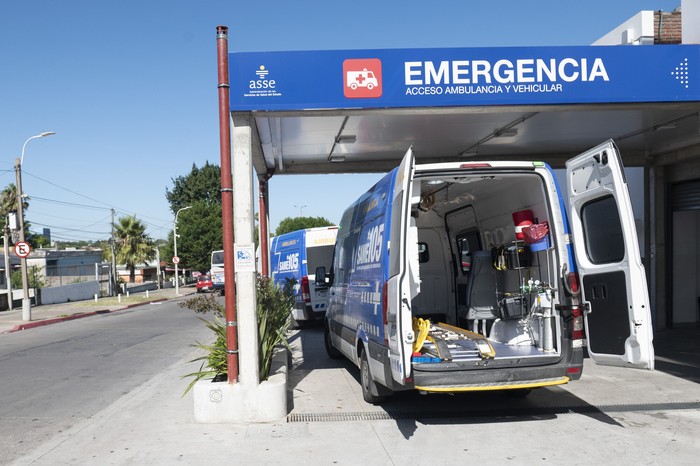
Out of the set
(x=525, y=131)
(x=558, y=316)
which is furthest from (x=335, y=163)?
(x=558, y=316)

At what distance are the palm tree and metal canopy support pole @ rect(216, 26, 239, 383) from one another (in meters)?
51.1

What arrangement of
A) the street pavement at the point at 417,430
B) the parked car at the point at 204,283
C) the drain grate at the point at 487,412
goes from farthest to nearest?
1. the parked car at the point at 204,283
2. the drain grate at the point at 487,412
3. the street pavement at the point at 417,430

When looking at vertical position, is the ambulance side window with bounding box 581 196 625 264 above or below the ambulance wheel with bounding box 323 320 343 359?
above

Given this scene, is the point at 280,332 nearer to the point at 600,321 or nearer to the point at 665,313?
the point at 600,321

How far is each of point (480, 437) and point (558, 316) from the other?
149 centimetres

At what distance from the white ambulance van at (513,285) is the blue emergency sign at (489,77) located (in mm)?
935

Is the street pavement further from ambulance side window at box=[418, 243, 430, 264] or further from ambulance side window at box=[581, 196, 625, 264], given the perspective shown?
ambulance side window at box=[418, 243, 430, 264]

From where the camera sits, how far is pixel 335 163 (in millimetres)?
13086

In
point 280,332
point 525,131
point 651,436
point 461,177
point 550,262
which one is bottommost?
point 651,436

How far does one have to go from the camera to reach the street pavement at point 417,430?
5.71 meters

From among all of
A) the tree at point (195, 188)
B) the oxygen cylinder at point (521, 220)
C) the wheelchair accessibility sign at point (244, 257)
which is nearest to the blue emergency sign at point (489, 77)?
the oxygen cylinder at point (521, 220)

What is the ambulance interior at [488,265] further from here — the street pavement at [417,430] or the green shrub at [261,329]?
the green shrub at [261,329]

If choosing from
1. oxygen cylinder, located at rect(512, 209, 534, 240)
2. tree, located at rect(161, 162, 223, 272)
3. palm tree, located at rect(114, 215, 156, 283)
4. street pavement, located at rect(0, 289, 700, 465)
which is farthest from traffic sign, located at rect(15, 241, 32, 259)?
tree, located at rect(161, 162, 223, 272)

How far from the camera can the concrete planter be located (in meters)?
6.88
